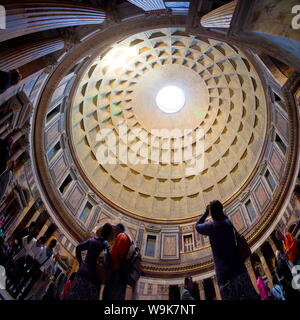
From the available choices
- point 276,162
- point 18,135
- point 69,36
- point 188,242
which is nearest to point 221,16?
point 69,36

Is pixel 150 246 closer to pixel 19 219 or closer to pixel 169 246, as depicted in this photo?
pixel 169 246

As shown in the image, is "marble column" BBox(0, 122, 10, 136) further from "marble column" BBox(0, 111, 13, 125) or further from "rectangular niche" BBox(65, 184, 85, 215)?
"rectangular niche" BBox(65, 184, 85, 215)

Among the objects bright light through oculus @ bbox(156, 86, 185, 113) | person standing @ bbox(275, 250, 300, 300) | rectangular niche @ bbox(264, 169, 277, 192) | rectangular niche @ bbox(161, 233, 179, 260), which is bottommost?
person standing @ bbox(275, 250, 300, 300)

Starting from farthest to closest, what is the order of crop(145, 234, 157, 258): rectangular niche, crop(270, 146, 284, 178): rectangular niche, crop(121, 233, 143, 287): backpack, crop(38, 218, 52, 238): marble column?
crop(145, 234, 157, 258): rectangular niche, crop(270, 146, 284, 178): rectangular niche, crop(38, 218, 52, 238): marble column, crop(121, 233, 143, 287): backpack

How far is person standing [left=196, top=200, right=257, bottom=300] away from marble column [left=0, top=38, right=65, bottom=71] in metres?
7.05

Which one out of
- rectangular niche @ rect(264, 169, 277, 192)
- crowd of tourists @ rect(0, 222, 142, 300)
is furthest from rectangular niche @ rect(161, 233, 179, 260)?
rectangular niche @ rect(264, 169, 277, 192)

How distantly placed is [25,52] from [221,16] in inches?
251

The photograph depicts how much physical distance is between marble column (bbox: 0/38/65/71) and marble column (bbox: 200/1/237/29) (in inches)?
218

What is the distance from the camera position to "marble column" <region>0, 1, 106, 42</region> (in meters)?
5.97

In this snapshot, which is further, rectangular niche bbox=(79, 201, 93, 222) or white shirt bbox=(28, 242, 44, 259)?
rectangular niche bbox=(79, 201, 93, 222)

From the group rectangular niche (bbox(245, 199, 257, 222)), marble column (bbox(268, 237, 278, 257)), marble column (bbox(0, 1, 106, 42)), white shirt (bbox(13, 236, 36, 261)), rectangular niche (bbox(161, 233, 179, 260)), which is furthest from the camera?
rectangular niche (bbox(161, 233, 179, 260))

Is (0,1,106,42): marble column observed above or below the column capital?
below

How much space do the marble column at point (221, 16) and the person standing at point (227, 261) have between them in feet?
18.7
